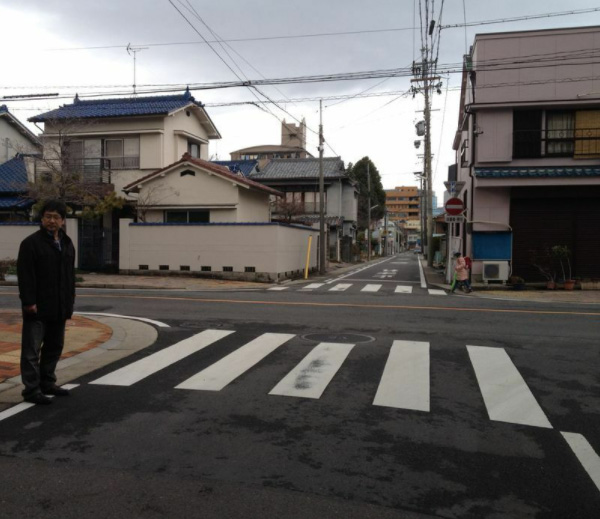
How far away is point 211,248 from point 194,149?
32.4ft

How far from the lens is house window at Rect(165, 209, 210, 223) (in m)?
23.8

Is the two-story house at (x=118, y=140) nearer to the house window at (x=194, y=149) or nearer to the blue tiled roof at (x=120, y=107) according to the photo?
the blue tiled roof at (x=120, y=107)

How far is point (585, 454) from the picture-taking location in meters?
4.10

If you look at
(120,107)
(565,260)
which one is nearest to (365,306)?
(565,260)

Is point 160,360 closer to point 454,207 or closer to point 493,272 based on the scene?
point 454,207

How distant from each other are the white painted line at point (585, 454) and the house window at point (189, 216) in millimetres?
20674

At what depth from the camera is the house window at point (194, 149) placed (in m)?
28.3

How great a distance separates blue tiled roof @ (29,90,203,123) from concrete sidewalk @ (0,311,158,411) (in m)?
16.7

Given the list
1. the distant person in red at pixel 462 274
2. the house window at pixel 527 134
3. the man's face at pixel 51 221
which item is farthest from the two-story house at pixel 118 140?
the man's face at pixel 51 221

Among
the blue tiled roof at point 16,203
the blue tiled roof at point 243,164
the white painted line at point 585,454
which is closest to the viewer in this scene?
the white painted line at point 585,454

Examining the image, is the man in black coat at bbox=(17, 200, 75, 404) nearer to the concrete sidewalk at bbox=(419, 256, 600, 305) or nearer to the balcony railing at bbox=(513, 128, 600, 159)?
the concrete sidewalk at bbox=(419, 256, 600, 305)

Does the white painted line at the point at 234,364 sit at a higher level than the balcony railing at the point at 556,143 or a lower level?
lower

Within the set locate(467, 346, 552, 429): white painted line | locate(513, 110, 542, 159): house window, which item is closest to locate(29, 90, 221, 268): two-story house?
locate(513, 110, 542, 159): house window

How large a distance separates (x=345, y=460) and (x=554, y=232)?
18218mm
